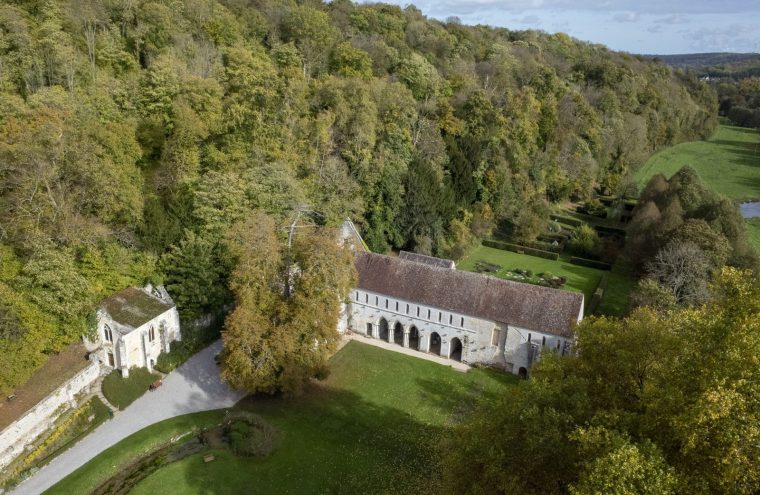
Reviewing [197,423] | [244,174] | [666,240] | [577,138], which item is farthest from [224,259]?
[577,138]

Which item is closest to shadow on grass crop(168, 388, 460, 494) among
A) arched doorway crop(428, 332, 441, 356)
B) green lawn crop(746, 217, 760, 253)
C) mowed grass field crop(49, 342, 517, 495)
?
mowed grass field crop(49, 342, 517, 495)

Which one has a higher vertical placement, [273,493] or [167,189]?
[167,189]

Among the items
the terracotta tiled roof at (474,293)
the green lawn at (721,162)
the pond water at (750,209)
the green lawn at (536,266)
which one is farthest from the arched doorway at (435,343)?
the green lawn at (721,162)

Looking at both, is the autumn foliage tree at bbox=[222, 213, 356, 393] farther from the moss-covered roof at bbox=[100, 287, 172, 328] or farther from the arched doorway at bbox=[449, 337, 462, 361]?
the arched doorway at bbox=[449, 337, 462, 361]

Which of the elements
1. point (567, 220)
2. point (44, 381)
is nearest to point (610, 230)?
point (567, 220)

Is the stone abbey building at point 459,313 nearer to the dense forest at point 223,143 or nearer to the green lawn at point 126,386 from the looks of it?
the dense forest at point 223,143

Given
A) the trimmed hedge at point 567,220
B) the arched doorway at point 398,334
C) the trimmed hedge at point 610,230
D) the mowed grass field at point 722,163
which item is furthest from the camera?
the mowed grass field at point 722,163

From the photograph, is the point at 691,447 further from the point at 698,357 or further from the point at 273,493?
the point at 273,493

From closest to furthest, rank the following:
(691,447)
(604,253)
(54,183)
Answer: (691,447)
(54,183)
(604,253)
